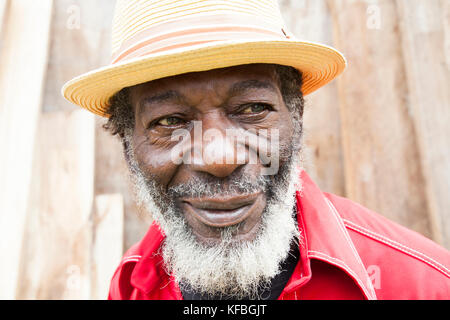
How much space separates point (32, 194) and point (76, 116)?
0.51 metres

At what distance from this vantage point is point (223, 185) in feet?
3.91

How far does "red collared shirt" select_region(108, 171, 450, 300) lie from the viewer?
122cm

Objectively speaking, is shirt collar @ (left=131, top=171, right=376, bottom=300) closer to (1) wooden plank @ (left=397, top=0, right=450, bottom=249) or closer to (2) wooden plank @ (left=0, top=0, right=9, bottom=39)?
(1) wooden plank @ (left=397, top=0, right=450, bottom=249)

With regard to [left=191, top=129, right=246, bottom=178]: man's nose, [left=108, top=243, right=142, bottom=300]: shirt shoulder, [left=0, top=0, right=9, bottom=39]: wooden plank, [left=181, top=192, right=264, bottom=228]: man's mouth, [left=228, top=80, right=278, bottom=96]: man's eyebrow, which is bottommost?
[left=108, top=243, right=142, bottom=300]: shirt shoulder

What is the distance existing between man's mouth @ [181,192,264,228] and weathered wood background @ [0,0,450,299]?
34.1 inches

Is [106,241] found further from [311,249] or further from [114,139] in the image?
[311,249]

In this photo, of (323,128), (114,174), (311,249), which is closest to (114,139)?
(114,174)

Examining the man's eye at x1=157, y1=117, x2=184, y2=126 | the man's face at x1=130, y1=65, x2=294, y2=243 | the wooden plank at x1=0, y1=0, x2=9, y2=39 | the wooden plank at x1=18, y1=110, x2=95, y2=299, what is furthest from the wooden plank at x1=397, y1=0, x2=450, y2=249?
the wooden plank at x1=0, y1=0, x2=9, y2=39

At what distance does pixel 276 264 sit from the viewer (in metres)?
1.30

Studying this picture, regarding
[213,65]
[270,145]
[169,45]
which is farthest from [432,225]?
[169,45]

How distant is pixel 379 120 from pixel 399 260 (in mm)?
794
